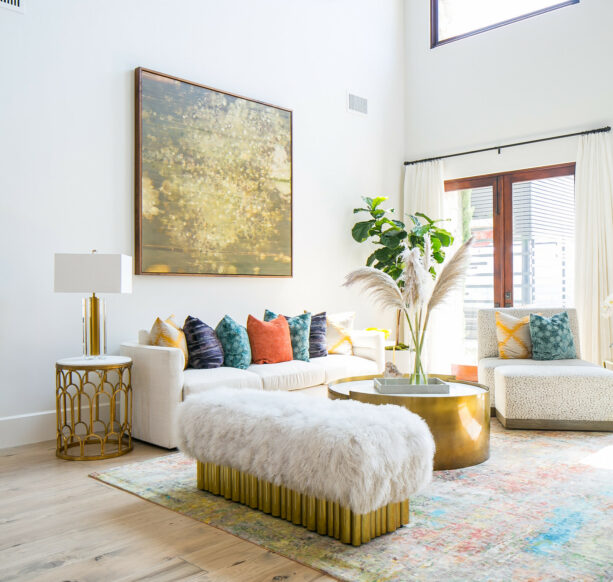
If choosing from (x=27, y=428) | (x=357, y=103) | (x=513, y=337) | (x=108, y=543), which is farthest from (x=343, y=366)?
(x=357, y=103)

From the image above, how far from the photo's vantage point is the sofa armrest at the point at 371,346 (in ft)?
17.5

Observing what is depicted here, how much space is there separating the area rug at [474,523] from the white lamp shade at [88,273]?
3.47 feet

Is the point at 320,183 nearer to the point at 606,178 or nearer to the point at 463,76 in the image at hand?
the point at 463,76

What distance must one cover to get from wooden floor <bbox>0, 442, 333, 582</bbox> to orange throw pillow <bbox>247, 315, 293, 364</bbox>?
70.4 inches

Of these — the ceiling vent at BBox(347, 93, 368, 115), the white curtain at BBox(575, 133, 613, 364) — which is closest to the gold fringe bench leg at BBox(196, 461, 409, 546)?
the white curtain at BBox(575, 133, 613, 364)

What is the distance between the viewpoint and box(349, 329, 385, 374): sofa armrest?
5340mm

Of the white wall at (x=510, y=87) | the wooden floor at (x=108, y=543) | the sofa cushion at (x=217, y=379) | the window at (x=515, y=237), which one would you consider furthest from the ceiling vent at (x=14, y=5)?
the window at (x=515, y=237)

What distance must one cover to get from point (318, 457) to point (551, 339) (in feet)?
10.2

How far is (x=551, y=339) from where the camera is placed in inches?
186

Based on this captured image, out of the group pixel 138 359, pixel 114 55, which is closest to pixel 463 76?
pixel 114 55

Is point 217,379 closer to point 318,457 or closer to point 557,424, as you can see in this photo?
point 318,457

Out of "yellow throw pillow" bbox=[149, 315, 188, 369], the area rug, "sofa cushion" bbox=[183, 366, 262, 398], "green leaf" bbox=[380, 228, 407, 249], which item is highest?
"green leaf" bbox=[380, 228, 407, 249]

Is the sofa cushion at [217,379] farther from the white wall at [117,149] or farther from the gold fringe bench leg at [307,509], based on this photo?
the gold fringe bench leg at [307,509]

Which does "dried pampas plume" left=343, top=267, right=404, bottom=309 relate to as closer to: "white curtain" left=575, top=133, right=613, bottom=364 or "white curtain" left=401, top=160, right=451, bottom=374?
"white curtain" left=575, top=133, right=613, bottom=364
